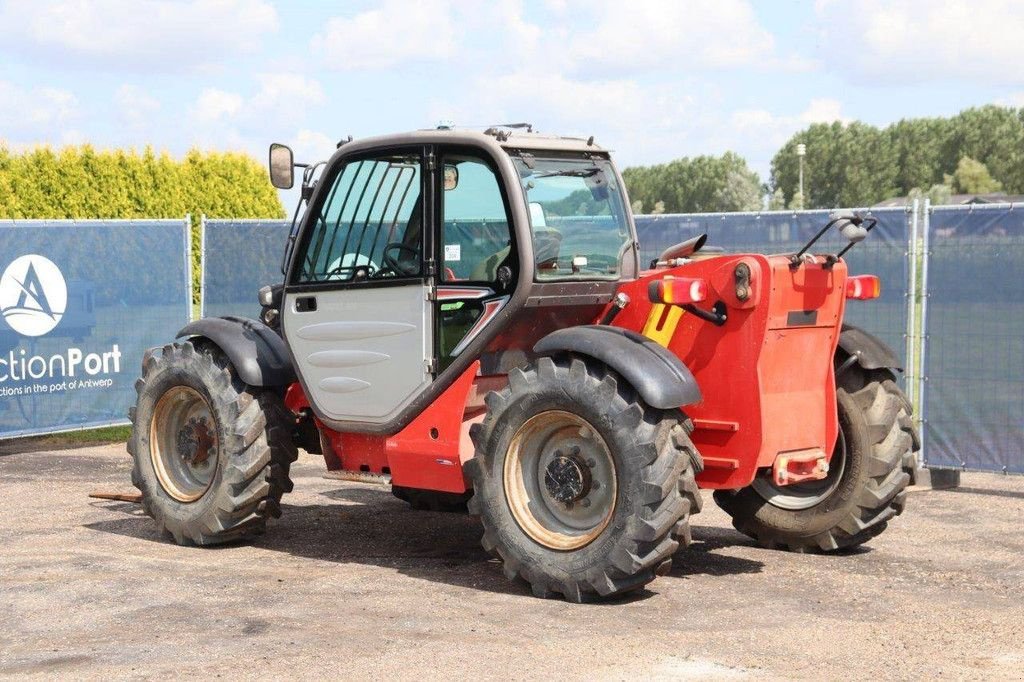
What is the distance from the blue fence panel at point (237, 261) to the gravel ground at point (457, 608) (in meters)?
5.69

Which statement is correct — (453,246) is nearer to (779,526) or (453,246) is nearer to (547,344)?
(547,344)

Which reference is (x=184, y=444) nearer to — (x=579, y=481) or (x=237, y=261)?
(x=579, y=481)

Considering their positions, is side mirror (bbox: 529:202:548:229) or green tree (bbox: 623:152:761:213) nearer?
side mirror (bbox: 529:202:548:229)

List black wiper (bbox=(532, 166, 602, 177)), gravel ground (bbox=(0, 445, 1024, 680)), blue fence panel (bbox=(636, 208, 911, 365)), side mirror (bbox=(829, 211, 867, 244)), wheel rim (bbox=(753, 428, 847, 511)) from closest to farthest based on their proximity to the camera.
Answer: gravel ground (bbox=(0, 445, 1024, 680)), side mirror (bbox=(829, 211, 867, 244)), black wiper (bbox=(532, 166, 602, 177)), wheel rim (bbox=(753, 428, 847, 511)), blue fence panel (bbox=(636, 208, 911, 365))

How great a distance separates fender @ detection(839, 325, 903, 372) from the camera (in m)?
8.26

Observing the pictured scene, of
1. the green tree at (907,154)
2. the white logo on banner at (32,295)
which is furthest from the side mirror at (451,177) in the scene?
the green tree at (907,154)

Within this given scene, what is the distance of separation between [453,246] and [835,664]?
3.04 meters

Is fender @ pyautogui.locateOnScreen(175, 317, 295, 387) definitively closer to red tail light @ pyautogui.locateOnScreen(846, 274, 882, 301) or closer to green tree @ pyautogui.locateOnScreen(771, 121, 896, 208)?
red tail light @ pyautogui.locateOnScreen(846, 274, 882, 301)

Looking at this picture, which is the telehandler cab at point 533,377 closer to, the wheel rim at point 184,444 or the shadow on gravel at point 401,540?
the wheel rim at point 184,444

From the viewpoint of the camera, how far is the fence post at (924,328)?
11.5m

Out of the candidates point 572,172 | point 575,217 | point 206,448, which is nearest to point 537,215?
point 575,217

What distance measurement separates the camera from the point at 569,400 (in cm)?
711

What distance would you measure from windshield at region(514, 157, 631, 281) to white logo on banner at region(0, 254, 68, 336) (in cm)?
669

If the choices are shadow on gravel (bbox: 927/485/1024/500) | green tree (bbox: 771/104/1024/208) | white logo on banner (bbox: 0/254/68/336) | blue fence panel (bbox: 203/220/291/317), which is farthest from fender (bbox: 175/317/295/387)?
green tree (bbox: 771/104/1024/208)
